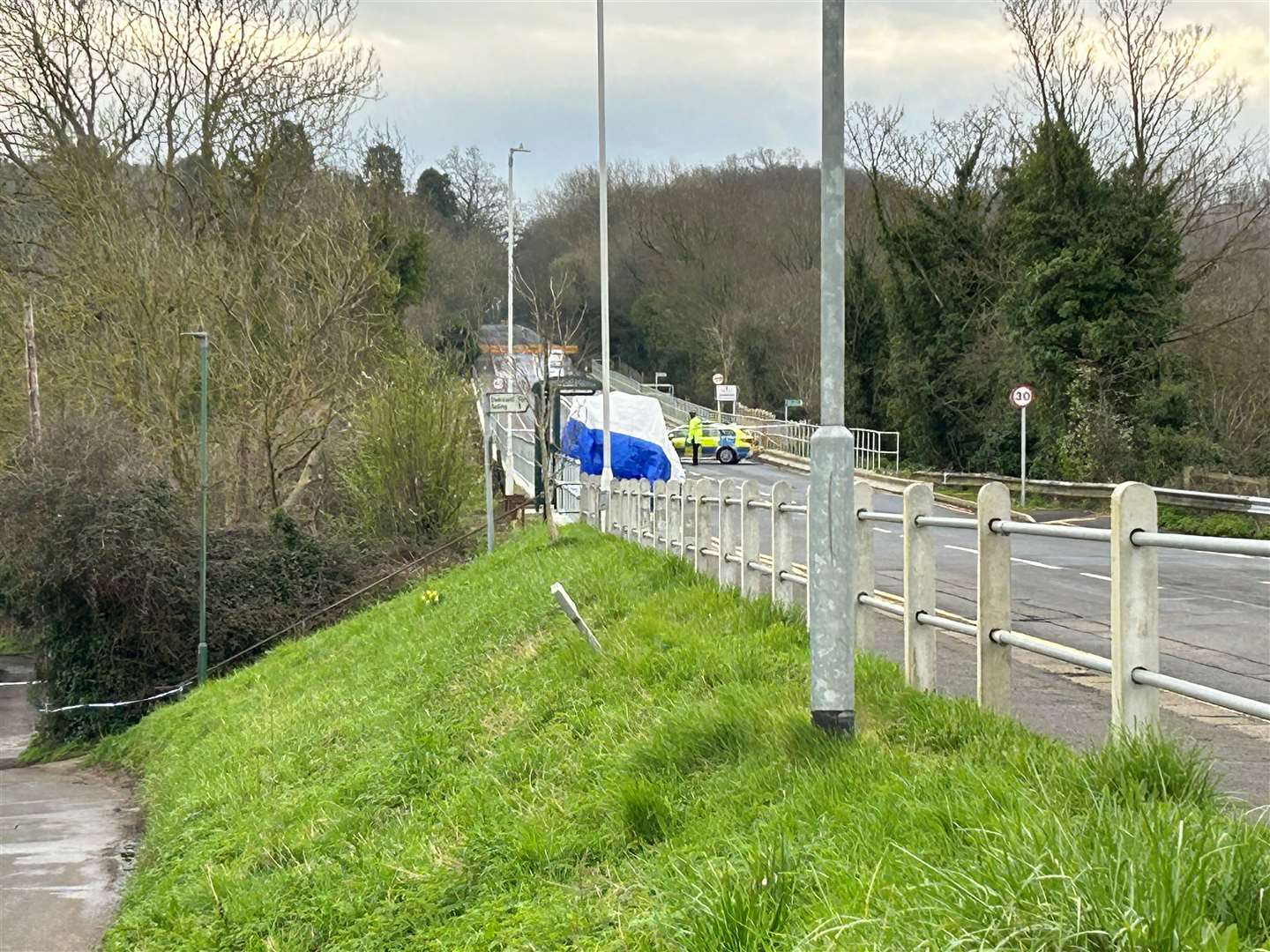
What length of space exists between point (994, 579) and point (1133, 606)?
57.2 inches

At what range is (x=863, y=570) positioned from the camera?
30.0 feet

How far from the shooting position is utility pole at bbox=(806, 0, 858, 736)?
21.9 ft

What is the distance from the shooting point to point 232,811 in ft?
46.7

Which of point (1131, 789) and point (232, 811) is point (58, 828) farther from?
point (1131, 789)

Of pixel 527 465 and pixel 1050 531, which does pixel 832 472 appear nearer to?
pixel 1050 531

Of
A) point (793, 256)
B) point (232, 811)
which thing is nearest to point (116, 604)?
point (232, 811)

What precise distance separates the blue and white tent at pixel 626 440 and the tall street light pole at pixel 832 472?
25.7 metres

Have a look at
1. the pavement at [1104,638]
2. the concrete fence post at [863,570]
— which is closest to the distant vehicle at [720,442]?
the pavement at [1104,638]

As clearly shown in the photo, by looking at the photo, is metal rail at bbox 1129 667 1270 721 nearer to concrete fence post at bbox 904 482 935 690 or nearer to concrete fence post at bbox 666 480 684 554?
concrete fence post at bbox 904 482 935 690

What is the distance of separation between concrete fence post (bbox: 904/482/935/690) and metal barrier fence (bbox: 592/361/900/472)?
34240mm

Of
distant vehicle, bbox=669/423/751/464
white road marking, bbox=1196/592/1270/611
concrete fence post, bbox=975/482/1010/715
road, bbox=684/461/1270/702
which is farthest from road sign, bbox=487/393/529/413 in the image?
distant vehicle, bbox=669/423/751/464

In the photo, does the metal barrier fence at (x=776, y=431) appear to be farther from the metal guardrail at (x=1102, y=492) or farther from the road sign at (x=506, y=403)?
the road sign at (x=506, y=403)

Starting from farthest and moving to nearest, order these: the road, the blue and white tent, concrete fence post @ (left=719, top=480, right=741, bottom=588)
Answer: the blue and white tent → concrete fence post @ (left=719, top=480, right=741, bottom=588) → the road

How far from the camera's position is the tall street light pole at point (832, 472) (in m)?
6.68
